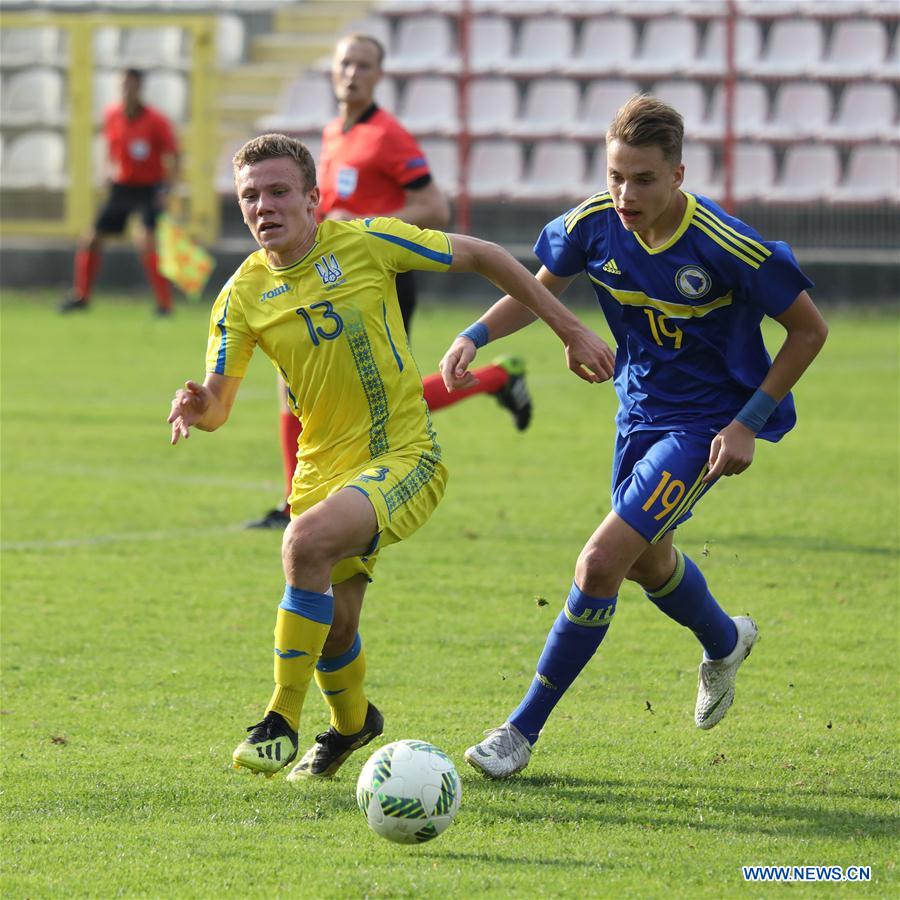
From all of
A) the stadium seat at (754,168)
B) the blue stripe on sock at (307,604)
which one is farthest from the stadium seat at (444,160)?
the blue stripe on sock at (307,604)

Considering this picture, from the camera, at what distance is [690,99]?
19672 millimetres

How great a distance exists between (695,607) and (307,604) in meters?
1.28

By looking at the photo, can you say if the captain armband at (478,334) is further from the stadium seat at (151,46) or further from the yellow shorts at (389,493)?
the stadium seat at (151,46)

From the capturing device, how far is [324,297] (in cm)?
457

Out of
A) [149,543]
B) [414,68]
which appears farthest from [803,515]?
[414,68]

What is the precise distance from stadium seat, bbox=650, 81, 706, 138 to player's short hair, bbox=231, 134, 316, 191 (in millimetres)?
15408

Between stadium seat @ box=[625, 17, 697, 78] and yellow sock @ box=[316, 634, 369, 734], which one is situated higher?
stadium seat @ box=[625, 17, 697, 78]

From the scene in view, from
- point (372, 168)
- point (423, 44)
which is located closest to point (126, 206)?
point (423, 44)

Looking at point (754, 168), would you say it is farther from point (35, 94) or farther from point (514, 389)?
point (514, 389)

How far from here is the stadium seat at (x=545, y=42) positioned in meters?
20.8

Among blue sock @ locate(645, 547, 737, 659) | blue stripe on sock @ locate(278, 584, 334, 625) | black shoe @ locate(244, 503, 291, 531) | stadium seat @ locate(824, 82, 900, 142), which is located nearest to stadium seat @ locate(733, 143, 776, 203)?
stadium seat @ locate(824, 82, 900, 142)

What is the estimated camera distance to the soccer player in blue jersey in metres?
4.46

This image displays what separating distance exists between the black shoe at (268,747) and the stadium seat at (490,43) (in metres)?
17.3
